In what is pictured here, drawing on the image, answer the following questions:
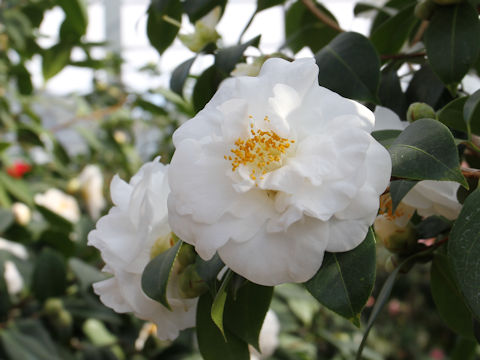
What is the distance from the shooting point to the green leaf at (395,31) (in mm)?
747

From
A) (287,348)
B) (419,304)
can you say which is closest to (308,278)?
(287,348)

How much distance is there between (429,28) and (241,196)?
0.36 meters

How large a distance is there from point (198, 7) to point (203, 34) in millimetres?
37

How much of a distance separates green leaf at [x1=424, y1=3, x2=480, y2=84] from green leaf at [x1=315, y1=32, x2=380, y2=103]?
6 centimetres

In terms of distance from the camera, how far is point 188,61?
2.36 ft

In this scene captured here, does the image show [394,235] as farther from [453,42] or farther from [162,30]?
[162,30]

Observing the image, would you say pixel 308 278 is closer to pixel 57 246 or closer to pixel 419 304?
pixel 57 246

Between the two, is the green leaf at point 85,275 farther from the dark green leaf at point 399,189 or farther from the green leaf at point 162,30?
the dark green leaf at point 399,189

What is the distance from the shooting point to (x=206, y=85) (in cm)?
75

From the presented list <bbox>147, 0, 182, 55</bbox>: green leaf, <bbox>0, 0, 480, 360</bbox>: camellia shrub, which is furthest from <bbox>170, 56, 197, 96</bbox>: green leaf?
<bbox>147, 0, 182, 55</bbox>: green leaf

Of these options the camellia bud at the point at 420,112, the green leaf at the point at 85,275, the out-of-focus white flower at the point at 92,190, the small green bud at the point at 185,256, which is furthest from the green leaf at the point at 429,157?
the out-of-focus white flower at the point at 92,190

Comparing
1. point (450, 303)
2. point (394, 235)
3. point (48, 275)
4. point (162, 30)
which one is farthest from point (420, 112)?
point (48, 275)

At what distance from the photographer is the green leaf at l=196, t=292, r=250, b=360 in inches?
21.4

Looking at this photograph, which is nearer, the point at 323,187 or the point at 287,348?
the point at 323,187
